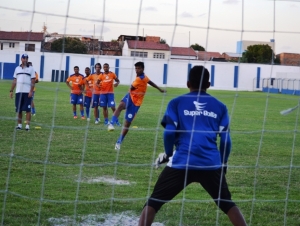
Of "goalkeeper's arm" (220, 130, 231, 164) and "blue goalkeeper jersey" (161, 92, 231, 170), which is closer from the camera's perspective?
"blue goalkeeper jersey" (161, 92, 231, 170)

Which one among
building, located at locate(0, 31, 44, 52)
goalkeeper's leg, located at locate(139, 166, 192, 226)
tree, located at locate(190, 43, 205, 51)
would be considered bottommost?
goalkeeper's leg, located at locate(139, 166, 192, 226)

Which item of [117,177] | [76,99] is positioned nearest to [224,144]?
[117,177]

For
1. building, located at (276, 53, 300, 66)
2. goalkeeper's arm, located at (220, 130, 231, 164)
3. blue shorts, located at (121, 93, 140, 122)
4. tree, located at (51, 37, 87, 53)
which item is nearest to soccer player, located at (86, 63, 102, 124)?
blue shorts, located at (121, 93, 140, 122)

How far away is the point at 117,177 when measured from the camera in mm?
8797

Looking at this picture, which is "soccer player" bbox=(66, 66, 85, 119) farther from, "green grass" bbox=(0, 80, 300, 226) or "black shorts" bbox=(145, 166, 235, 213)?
"black shorts" bbox=(145, 166, 235, 213)

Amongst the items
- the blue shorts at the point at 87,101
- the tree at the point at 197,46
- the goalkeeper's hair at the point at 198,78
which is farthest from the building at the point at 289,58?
the blue shorts at the point at 87,101

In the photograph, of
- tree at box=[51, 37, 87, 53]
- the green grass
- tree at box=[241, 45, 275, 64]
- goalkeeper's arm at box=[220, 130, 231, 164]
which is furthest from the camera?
tree at box=[51, 37, 87, 53]

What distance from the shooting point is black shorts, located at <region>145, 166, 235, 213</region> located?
5113 millimetres

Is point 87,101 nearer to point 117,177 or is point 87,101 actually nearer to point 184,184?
point 117,177

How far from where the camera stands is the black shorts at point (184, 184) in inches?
201

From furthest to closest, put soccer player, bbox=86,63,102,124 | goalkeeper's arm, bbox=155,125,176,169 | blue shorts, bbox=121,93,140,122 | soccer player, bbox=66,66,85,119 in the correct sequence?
soccer player, bbox=66,66,85,119
soccer player, bbox=86,63,102,124
blue shorts, bbox=121,93,140,122
goalkeeper's arm, bbox=155,125,176,169

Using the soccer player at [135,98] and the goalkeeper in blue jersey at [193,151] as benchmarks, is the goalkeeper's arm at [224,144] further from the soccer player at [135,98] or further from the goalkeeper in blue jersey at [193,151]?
the soccer player at [135,98]

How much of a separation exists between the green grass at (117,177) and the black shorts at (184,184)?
0.26 meters

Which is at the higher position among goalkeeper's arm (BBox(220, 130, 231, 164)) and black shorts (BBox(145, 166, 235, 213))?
goalkeeper's arm (BBox(220, 130, 231, 164))
